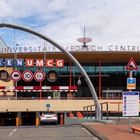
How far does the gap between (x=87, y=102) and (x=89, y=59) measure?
9.80m

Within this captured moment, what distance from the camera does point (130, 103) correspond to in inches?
850

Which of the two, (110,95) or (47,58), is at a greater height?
(47,58)

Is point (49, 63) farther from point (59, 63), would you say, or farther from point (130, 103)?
point (130, 103)

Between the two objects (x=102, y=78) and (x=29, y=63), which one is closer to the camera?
(x=29, y=63)

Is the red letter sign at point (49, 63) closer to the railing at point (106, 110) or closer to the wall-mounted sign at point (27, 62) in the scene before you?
the wall-mounted sign at point (27, 62)

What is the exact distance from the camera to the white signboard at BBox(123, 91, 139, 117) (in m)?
21.5

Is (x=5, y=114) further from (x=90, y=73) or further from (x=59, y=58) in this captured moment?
(x=90, y=73)

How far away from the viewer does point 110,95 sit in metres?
82.4

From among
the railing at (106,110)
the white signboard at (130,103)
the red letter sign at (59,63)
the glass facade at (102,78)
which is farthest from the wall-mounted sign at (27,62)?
the white signboard at (130,103)

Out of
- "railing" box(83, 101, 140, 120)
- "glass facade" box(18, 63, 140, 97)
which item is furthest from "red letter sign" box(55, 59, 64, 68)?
"railing" box(83, 101, 140, 120)

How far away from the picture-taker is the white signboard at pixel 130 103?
21.5 m

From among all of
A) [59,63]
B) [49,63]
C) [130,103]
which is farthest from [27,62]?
[130,103]

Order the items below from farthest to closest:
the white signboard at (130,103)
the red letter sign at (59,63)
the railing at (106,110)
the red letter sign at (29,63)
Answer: the red letter sign at (59,63) → the red letter sign at (29,63) → the railing at (106,110) → the white signboard at (130,103)

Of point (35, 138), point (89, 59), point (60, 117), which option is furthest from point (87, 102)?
point (35, 138)
